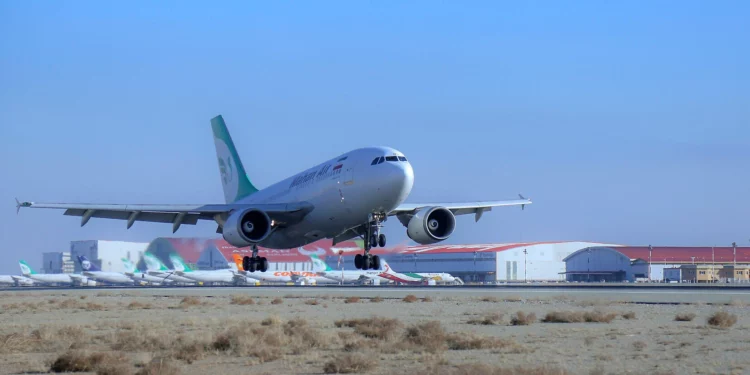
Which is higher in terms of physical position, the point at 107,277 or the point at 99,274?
the point at 99,274

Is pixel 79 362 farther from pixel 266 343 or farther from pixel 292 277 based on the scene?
pixel 292 277

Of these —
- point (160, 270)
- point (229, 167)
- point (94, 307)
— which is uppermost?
point (229, 167)

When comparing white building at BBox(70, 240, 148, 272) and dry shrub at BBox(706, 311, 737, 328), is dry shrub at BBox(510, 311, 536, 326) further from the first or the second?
white building at BBox(70, 240, 148, 272)

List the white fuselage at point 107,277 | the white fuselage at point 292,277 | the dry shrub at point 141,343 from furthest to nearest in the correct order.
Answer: the white fuselage at point 107,277 < the white fuselage at point 292,277 < the dry shrub at point 141,343

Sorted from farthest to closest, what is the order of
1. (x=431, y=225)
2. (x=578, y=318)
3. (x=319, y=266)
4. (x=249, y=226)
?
1. (x=319, y=266)
2. (x=249, y=226)
3. (x=431, y=225)
4. (x=578, y=318)

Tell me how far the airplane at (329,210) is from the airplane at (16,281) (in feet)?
310

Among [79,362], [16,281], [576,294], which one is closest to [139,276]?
[16,281]

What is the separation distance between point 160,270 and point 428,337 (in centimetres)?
9108

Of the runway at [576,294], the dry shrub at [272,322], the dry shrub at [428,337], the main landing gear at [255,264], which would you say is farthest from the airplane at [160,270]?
the dry shrub at [428,337]

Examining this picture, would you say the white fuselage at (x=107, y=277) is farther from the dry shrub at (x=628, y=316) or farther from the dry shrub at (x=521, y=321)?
the dry shrub at (x=521, y=321)

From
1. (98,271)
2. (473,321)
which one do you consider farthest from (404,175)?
(98,271)

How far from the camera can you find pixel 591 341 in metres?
27.5

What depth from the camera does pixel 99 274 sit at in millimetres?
125125

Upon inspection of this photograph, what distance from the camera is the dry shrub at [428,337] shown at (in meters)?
25.5
